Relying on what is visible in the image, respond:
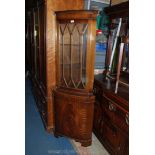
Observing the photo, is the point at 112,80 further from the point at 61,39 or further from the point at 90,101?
the point at 61,39

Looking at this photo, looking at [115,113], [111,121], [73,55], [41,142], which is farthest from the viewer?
[41,142]

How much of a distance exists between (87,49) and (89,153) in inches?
51.5

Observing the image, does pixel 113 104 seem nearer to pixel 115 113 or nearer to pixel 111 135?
pixel 115 113

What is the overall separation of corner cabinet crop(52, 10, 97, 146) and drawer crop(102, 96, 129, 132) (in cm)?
17

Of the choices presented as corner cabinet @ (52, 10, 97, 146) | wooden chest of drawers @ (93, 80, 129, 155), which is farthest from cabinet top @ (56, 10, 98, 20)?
wooden chest of drawers @ (93, 80, 129, 155)

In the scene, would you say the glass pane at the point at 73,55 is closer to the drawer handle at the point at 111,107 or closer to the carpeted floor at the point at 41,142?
the drawer handle at the point at 111,107

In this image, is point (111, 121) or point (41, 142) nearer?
point (111, 121)

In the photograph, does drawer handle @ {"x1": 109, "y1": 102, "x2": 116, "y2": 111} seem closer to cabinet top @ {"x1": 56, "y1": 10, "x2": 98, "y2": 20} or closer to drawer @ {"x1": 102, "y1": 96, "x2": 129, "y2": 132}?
drawer @ {"x1": 102, "y1": 96, "x2": 129, "y2": 132}

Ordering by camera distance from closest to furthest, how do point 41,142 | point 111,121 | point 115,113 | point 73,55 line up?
point 115,113 < point 111,121 < point 73,55 < point 41,142

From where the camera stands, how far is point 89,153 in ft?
7.13

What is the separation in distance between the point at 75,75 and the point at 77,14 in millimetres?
745

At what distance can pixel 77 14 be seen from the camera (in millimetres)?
1966

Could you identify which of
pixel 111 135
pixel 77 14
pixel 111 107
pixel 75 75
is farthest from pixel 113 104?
pixel 77 14
